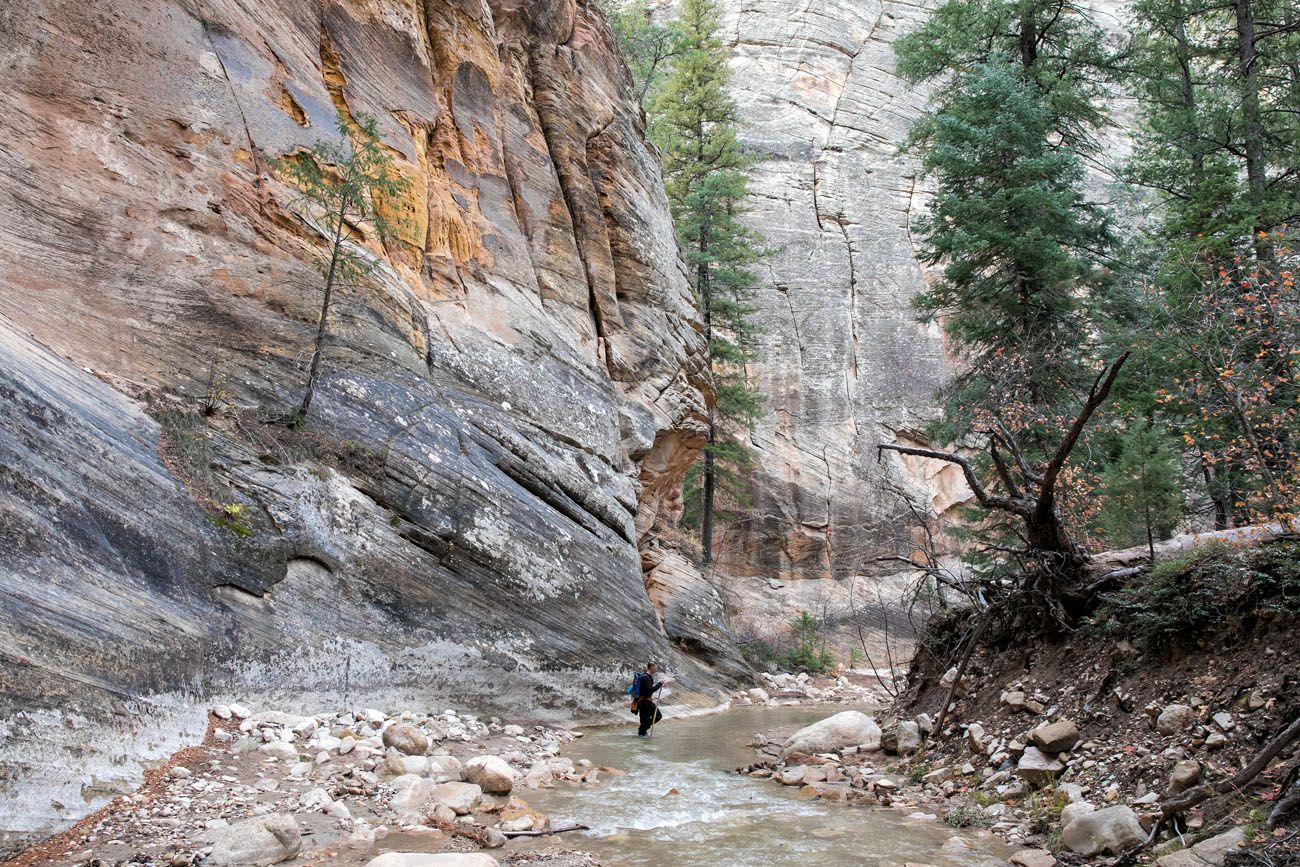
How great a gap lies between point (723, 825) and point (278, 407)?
310 inches

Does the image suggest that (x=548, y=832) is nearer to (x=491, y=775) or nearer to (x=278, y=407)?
(x=491, y=775)

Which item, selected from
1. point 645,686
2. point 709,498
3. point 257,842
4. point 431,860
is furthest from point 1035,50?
point 257,842

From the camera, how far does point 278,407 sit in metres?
11.0

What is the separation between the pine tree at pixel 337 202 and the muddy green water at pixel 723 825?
21.5 feet

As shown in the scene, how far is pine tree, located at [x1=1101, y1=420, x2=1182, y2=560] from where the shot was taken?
11.5m

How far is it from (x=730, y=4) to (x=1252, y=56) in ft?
106

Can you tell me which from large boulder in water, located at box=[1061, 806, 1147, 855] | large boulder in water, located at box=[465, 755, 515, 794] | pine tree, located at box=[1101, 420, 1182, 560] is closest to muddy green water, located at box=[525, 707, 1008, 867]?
large boulder in water, located at box=[465, 755, 515, 794]

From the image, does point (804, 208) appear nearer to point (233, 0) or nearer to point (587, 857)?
point (233, 0)

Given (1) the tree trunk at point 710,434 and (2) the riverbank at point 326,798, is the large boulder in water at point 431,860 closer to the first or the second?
(2) the riverbank at point 326,798

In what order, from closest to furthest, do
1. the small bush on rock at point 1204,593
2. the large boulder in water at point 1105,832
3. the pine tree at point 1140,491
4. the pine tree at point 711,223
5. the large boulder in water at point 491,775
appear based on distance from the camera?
the large boulder in water at point 1105,832
the small bush on rock at point 1204,593
the large boulder in water at point 491,775
the pine tree at point 1140,491
the pine tree at point 711,223

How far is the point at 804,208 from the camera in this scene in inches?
1406

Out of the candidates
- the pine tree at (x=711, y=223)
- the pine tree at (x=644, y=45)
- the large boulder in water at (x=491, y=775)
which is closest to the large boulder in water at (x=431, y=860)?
the large boulder in water at (x=491, y=775)

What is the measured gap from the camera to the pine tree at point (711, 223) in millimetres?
27578

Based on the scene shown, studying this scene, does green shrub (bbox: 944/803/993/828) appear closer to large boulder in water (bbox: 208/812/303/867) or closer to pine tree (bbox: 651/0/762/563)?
large boulder in water (bbox: 208/812/303/867)
